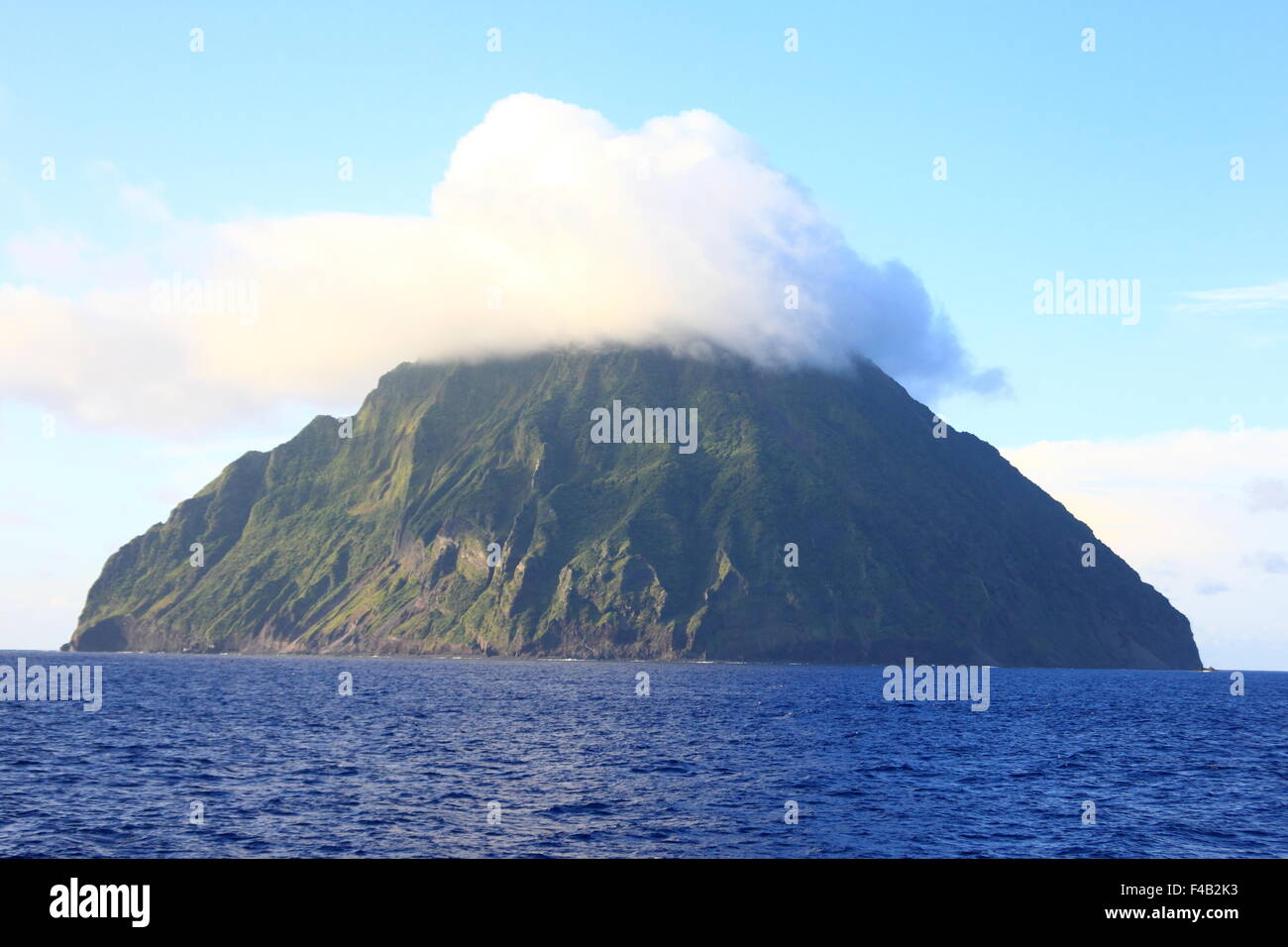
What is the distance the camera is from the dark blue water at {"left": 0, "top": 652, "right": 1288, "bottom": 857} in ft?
155

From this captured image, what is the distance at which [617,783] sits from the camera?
64688mm

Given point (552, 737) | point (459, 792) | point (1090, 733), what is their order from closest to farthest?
point (459, 792) → point (552, 737) → point (1090, 733)

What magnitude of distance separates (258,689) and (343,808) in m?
123

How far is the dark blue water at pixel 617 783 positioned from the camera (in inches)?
1854
